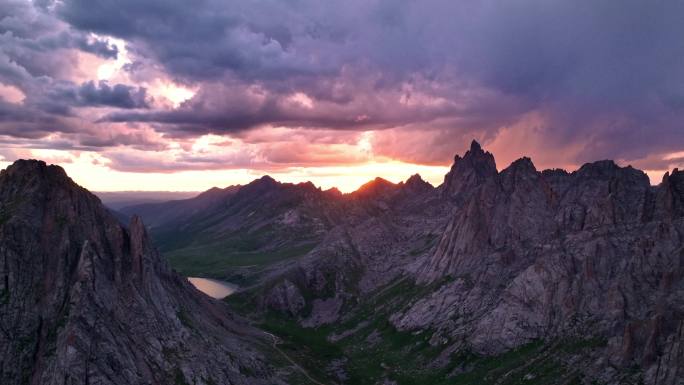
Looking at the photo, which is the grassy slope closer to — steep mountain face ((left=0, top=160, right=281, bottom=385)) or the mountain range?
the mountain range

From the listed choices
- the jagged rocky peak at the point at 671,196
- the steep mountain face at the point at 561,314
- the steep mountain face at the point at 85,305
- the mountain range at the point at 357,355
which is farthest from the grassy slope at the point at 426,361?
the jagged rocky peak at the point at 671,196

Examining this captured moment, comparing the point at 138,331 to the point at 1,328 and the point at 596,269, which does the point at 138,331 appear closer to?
the point at 1,328

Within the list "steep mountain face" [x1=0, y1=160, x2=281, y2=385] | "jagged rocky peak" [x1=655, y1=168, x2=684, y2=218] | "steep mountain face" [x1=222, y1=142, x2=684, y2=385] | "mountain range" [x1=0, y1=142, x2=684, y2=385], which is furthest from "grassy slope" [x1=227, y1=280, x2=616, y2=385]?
"jagged rocky peak" [x1=655, y1=168, x2=684, y2=218]

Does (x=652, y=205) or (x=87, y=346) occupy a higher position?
(x=652, y=205)

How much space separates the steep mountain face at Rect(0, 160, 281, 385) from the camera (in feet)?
383

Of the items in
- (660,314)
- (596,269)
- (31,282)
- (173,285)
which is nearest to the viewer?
(660,314)

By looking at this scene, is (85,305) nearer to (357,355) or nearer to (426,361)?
(426,361)

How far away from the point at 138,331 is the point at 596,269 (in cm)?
11084

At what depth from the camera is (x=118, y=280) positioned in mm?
138500

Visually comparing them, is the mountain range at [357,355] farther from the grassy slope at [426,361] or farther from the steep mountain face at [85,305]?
the grassy slope at [426,361]

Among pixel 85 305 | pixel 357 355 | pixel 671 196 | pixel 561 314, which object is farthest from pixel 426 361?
pixel 671 196

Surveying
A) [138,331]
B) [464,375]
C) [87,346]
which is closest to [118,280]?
[138,331]

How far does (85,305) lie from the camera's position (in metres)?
125

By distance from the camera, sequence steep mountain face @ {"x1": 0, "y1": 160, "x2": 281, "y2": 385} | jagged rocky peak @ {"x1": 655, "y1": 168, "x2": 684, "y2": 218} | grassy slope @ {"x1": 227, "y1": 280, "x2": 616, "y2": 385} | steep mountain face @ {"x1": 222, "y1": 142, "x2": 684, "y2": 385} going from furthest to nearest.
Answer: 1. jagged rocky peak @ {"x1": 655, "y1": 168, "x2": 684, "y2": 218}
2. grassy slope @ {"x1": 227, "y1": 280, "x2": 616, "y2": 385}
3. steep mountain face @ {"x1": 0, "y1": 160, "x2": 281, "y2": 385}
4. steep mountain face @ {"x1": 222, "y1": 142, "x2": 684, "y2": 385}
